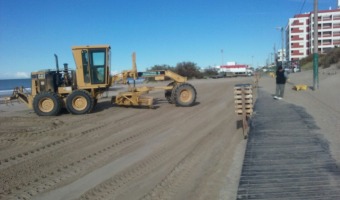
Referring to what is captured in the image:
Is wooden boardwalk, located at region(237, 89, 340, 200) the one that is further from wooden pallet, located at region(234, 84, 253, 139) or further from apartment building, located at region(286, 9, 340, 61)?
apartment building, located at region(286, 9, 340, 61)

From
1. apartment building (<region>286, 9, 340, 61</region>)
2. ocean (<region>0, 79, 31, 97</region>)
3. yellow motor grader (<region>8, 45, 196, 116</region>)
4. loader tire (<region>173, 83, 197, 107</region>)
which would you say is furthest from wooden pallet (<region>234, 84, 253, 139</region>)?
apartment building (<region>286, 9, 340, 61</region>)

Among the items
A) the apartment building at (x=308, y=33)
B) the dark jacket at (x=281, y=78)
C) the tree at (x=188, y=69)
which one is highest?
the apartment building at (x=308, y=33)

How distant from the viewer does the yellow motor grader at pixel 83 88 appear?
1730cm

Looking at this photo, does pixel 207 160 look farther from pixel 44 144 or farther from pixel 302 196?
pixel 44 144

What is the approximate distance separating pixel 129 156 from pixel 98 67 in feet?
33.4

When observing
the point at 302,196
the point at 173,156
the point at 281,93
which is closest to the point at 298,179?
the point at 302,196

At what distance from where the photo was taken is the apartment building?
11181 centimetres

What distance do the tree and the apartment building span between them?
44.1 meters

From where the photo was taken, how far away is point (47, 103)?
56.9 ft

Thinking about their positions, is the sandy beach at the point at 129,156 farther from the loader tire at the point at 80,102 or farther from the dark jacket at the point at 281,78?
the dark jacket at the point at 281,78

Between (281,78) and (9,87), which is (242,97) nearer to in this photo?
(281,78)

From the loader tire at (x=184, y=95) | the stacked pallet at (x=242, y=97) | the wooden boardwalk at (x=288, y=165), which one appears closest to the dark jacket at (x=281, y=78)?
the loader tire at (x=184, y=95)

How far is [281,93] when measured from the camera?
18922 millimetres

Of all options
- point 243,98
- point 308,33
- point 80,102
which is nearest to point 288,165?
point 243,98
